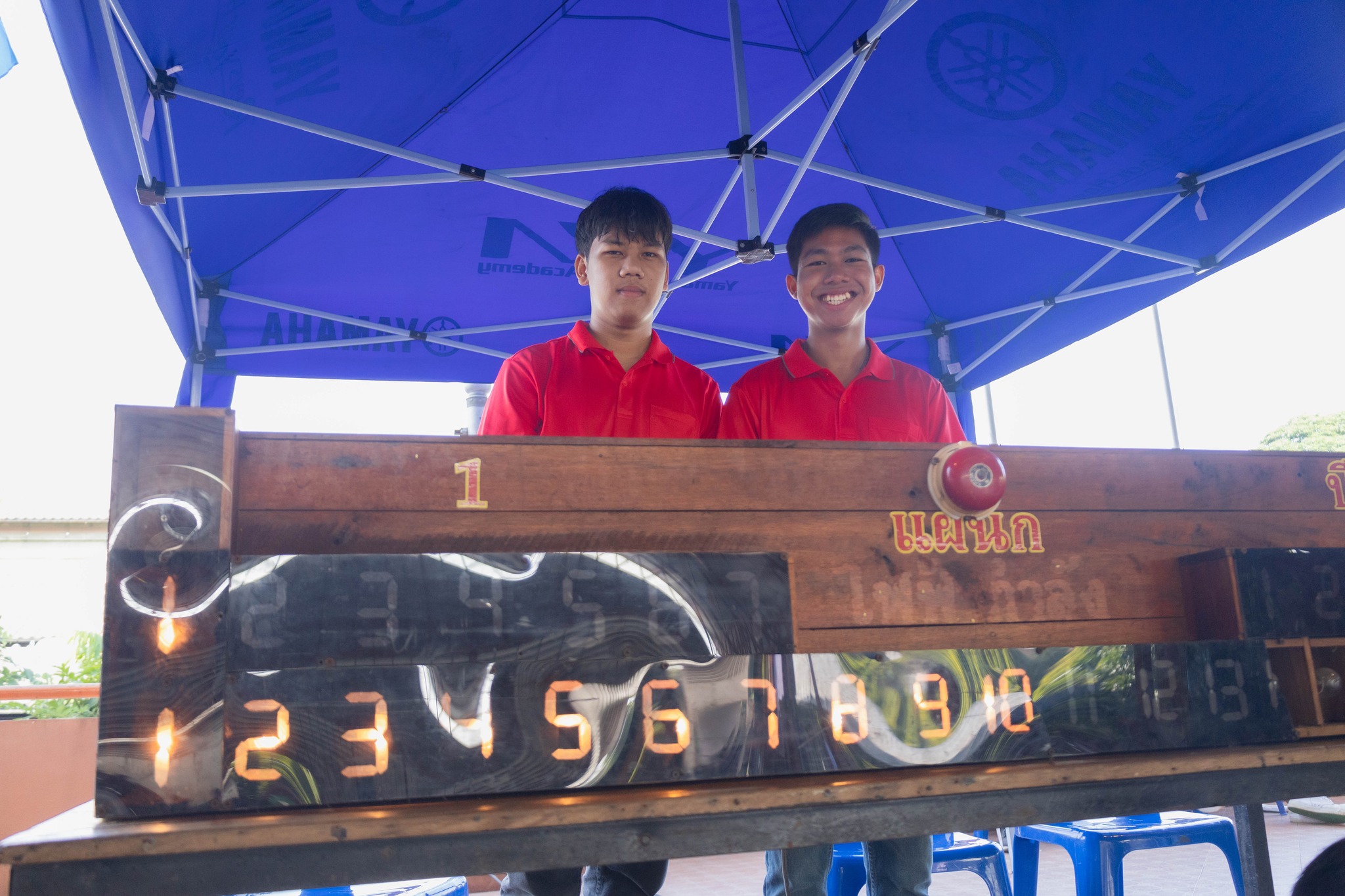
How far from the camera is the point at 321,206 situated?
4.15 m

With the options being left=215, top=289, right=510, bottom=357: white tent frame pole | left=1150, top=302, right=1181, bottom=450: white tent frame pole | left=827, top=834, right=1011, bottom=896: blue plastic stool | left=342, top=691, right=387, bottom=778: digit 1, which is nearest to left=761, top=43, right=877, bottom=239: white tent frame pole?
left=215, top=289, right=510, bottom=357: white tent frame pole

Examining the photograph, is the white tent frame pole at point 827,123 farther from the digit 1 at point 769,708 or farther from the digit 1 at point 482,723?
the digit 1 at point 482,723

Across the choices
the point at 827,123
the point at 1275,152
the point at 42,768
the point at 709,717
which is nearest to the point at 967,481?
the point at 709,717

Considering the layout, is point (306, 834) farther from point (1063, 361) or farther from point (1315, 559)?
point (1063, 361)

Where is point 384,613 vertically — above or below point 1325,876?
above

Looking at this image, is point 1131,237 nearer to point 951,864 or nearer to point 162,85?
point 951,864

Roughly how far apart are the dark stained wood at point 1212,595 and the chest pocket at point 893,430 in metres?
0.66

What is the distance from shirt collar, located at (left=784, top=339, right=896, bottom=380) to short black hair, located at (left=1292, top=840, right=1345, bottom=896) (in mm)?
1297

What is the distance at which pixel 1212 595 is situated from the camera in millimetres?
1573

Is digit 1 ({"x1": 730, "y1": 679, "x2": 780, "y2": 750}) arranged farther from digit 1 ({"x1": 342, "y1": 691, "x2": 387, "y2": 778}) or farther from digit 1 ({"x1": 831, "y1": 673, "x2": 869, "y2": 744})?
digit 1 ({"x1": 342, "y1": 691, "x2": 387, "y2": 778})

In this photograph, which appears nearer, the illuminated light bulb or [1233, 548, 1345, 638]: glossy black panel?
the illuminated light bulb

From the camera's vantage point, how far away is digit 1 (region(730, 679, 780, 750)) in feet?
4.25

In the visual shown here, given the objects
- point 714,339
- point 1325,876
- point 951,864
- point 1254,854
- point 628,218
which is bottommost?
point 951,864

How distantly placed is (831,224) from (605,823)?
5.04 feet
